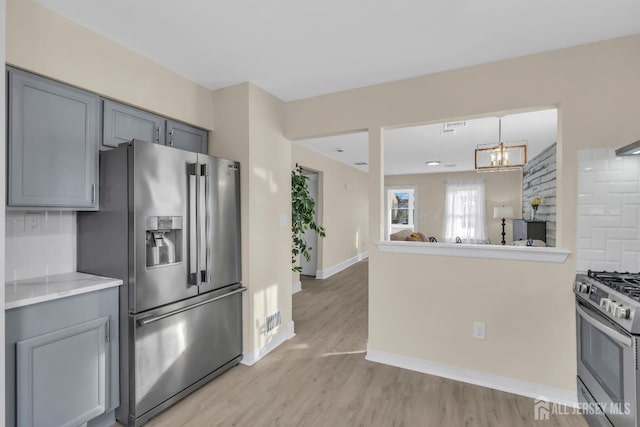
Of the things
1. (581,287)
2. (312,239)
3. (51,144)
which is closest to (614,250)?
(581,287)

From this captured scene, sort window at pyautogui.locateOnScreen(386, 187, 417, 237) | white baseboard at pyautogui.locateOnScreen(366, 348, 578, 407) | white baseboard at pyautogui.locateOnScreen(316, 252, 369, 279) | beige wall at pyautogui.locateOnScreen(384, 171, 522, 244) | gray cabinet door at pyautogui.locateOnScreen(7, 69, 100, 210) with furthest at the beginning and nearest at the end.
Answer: window at pyautogui.locateOnScreen(386, 187, 417, 237), beige wall at pyautogui.locateOnScreen(384, 171, 522, 244), white baseboard at pyautogui.locateOnScreen(316, 252, 369, 279), white baseboard at pyautogui.locateOnScreen(366, 348, 578, 407), gray cabinet door at pyautogui.locateOnScreen(7, 69, 100, 210)

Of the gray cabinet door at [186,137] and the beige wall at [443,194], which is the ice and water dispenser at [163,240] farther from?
the beige wall at [443,194]

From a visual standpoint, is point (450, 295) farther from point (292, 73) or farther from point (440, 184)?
point (440, 184)

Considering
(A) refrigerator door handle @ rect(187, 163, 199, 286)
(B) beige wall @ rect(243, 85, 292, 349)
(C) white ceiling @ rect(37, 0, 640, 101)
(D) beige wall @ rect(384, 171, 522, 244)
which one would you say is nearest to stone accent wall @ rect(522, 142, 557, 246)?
(D) beige wall @ rect(384, 171, 522, 244)

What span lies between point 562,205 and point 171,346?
285 cm

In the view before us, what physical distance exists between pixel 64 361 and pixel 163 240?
814 millimetres

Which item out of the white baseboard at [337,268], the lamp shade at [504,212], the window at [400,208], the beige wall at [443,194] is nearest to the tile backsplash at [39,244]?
the white baseboard at [337,268]

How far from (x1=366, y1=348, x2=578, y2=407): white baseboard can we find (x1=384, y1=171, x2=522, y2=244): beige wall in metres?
6.65

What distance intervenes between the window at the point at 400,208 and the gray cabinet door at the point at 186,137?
7.08 meters

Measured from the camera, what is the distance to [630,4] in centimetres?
171

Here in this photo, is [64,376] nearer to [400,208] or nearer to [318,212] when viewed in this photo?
[318,212]

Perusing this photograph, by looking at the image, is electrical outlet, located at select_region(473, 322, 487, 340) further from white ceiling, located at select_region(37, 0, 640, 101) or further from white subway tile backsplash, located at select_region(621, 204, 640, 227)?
white ceiling, located at select_region(37, 0, 640, 101)

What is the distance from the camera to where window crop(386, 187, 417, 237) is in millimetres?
9205

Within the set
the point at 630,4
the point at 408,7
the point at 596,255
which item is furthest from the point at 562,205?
the point at 408,7
